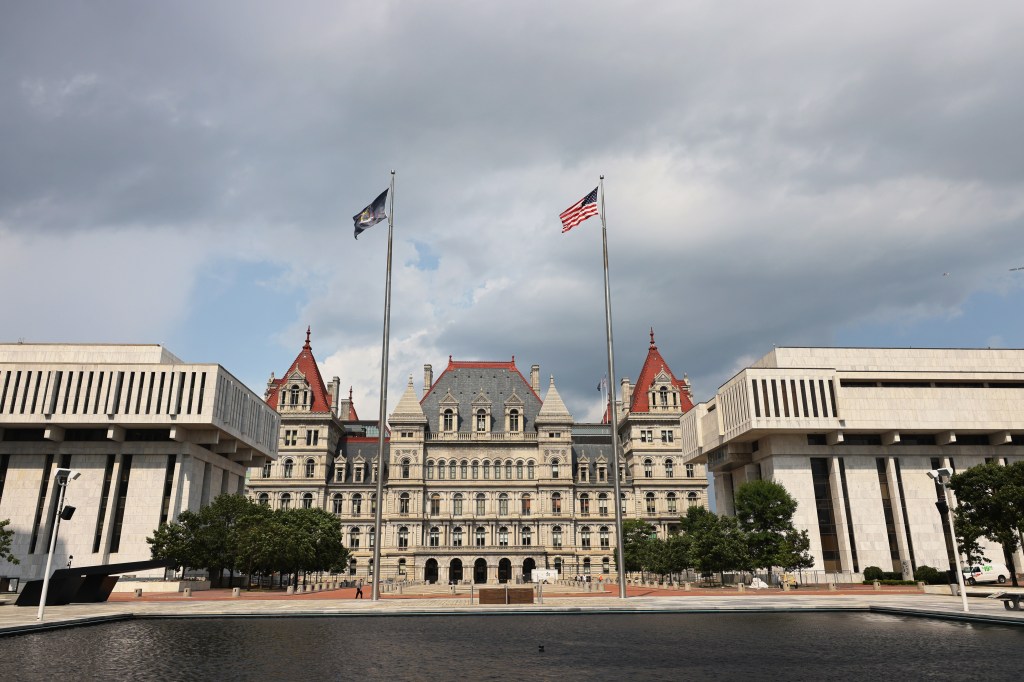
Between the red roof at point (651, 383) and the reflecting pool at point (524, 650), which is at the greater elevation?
the red roof at point (651, 383)

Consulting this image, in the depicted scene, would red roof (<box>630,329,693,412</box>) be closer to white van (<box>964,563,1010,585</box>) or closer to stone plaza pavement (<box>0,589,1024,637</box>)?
white van (<box>964,563,1010,585</box>)

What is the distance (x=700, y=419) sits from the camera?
82.5m

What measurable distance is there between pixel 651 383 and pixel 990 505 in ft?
181

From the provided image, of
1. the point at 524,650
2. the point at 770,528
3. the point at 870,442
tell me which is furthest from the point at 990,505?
the point at 524,650

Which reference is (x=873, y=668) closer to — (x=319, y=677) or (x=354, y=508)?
(x=319, y=677)

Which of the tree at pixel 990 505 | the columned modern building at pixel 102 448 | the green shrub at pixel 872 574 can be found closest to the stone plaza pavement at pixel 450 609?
the tree at pixel 990 505

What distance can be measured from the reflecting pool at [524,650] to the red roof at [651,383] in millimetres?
73688

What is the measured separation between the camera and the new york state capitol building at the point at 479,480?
92.9 m

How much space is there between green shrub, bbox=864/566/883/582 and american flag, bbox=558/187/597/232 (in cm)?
4431

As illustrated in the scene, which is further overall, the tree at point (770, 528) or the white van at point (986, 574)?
the tree at point (770, 528)

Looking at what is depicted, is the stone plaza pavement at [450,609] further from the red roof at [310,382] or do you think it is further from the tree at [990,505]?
the red roof at [310,382]

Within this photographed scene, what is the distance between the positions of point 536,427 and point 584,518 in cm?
1424

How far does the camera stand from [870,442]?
72.5 metres

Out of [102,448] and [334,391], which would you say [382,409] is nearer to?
[102,448]
